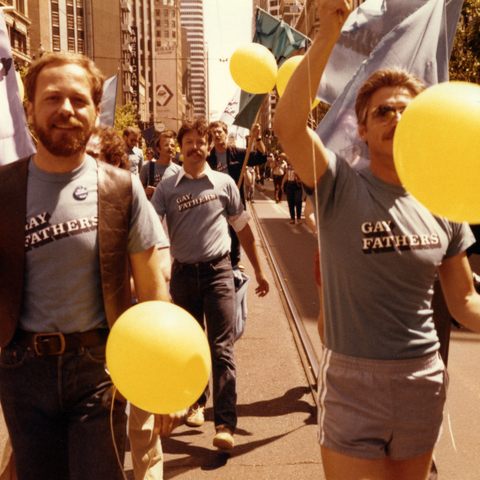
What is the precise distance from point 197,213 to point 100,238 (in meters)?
2.36

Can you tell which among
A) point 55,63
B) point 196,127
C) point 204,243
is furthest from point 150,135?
point 55,63

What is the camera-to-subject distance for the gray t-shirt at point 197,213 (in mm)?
4656

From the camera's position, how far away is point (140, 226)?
8.24 ft

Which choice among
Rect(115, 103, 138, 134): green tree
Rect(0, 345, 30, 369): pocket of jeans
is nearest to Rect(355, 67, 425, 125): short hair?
Rect(0, 345, 30, 369): pocket of jeans

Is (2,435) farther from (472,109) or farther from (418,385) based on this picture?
(472,109)

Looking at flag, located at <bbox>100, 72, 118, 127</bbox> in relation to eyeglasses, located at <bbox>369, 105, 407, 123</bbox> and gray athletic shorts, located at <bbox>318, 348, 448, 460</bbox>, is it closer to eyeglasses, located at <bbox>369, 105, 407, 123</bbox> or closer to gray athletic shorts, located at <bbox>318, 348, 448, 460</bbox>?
eyeglasses, located at <bbox>369, 105, 407, 123</bbox>

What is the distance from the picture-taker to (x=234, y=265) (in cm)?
604

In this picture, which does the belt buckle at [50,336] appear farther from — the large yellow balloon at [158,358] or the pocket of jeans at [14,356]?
the large yellow balloon at [158,358]

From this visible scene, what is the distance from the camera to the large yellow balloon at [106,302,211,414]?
78.1 inches

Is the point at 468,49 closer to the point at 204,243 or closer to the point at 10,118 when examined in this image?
the point at 204,243

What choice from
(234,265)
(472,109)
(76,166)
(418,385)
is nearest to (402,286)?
(418,385)

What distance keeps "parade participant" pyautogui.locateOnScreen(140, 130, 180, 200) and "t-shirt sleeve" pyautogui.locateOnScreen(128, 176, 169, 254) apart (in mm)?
6018

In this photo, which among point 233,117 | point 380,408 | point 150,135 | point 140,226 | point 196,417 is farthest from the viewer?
point 150,135

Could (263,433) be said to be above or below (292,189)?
above
